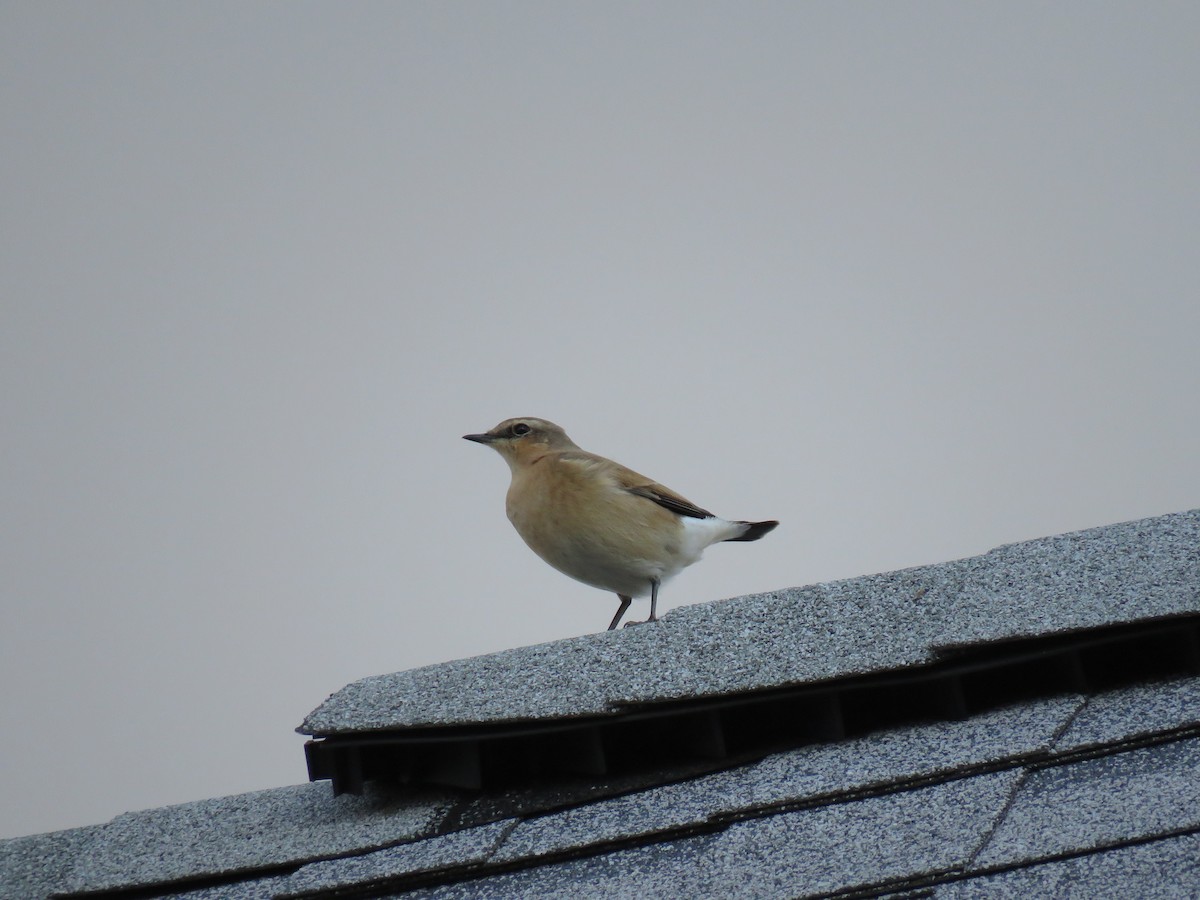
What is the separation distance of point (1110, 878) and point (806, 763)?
2.67 feet

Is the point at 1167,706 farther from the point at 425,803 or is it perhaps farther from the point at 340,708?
the point at 340,708

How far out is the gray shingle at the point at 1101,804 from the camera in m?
2.02

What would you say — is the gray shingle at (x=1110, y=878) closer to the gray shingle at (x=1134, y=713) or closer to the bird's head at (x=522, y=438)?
the gray shingle at (x=1134, y=713)

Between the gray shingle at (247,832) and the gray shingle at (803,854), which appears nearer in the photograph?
the gray shingle at (803,854)

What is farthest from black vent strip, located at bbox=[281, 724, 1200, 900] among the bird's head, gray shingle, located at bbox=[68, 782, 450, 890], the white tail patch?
the bird's head

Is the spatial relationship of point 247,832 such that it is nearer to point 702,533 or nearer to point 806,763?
point 806,763

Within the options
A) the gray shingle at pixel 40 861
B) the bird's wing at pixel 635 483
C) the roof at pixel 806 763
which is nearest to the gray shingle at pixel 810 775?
the roof at pixel 806 763

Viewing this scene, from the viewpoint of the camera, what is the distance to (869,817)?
7.62 ft

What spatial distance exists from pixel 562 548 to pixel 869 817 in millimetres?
3213

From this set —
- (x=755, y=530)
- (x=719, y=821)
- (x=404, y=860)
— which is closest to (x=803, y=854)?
(x=719, y=821)

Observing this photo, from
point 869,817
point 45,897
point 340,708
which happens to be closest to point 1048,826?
point 869,817

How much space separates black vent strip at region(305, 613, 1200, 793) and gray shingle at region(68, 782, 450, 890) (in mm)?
106

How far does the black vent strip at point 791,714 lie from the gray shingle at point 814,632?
0.10ft

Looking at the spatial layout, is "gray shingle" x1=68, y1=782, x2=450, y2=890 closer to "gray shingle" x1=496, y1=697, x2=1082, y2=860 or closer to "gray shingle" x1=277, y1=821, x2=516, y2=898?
"gray shingle" x1=277, y1=821, x2=516, y2=898
